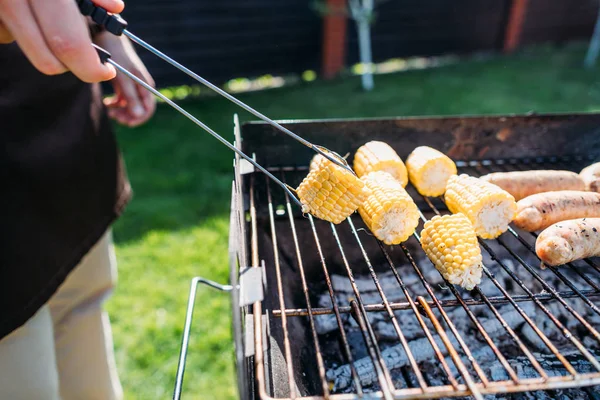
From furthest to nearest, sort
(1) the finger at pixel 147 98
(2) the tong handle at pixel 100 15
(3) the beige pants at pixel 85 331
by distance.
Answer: (1) the finger at pixel 147 98 → (3) the beige pants at pixel 85 331 → (2) the tong handle at pixel 100 15

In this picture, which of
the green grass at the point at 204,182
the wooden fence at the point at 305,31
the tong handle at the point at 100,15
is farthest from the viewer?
the wooden fence at the point at 305,31

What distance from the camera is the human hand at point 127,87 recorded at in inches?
78.4

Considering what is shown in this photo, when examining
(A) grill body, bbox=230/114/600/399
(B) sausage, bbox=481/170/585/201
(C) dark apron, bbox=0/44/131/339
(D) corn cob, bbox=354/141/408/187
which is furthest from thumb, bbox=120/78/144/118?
(B) sausage, bbox=481/170/585/201

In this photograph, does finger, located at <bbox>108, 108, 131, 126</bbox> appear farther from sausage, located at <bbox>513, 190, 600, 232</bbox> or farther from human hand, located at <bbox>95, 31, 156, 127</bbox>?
sausage, located at <bbox>513, 190, 600, 232</bbox>

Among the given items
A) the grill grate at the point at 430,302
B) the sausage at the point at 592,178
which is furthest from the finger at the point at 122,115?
the sausage at the point at 592,178

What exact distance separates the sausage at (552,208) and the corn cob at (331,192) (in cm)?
67

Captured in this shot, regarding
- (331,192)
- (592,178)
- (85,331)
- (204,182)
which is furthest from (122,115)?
(204,182)

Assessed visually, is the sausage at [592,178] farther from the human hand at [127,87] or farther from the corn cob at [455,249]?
the human hand at [127,87]

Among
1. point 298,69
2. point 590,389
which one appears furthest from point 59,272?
point 298,69

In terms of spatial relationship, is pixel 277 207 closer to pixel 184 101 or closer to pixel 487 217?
pixel 487 217

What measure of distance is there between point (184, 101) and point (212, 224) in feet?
12.2

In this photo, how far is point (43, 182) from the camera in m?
1.64

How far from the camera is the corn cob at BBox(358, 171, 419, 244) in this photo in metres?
1.53

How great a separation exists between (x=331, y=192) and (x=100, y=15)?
86 cm
